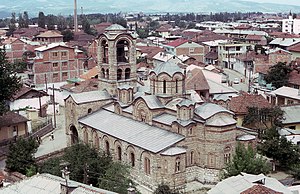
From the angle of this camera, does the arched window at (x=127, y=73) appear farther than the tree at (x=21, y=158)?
Yes

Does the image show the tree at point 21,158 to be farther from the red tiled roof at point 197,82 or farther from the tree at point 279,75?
the tree at point 279,75

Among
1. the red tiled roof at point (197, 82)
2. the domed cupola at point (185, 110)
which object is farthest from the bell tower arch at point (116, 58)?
the red tiled roof at point (197, 82)

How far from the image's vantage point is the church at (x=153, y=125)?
2630cm

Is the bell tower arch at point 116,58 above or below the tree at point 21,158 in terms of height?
above

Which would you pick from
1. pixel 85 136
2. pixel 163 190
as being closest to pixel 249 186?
pixel 163 190

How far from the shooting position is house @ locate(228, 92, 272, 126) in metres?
36.3

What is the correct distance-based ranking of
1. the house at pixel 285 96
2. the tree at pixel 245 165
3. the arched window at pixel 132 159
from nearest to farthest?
the tree at pixel 245 165 → the arched window at pixel 132 159 → the house at pixel 285 96

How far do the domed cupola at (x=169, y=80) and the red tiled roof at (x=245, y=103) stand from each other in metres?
7.95

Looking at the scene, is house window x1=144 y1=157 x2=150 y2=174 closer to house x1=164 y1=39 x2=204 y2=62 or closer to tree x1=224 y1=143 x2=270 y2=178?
tree x1=224 y1=143 x2=270 y2=178

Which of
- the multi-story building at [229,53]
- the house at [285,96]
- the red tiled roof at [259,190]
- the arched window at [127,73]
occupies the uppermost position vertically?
the arched window at [127,73]

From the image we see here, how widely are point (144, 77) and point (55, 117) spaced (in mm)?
17733

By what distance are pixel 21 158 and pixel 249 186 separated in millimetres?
15456

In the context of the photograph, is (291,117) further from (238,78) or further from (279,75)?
(238,78)

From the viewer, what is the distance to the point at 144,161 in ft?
88.0
